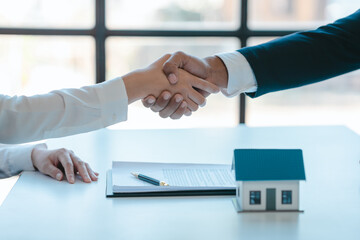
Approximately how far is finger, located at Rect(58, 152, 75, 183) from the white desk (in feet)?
0.07

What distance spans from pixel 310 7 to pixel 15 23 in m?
1.69

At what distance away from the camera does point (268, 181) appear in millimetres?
1051

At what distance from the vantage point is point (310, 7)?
304 centimetres

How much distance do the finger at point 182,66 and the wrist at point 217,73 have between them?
2 cm

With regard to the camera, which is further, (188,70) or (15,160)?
(188,70)

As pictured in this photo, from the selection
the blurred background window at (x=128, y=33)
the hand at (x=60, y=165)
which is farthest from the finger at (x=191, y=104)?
the blurred background window at (x=128, y=33)

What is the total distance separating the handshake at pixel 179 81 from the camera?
1.73 metres

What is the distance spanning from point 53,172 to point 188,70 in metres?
0.69

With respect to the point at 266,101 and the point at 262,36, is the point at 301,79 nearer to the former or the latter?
the point at 262,36

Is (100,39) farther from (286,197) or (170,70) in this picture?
(286,197)

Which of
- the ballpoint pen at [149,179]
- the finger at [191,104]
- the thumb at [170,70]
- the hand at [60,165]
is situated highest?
the thumb at [170,70]

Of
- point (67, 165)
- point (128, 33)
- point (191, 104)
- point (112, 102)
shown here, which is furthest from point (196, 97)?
point (128, 33)

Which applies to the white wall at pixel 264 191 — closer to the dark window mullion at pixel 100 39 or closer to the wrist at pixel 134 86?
the wrist at pixel 134 86

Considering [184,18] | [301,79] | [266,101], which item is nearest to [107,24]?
[184,18]
